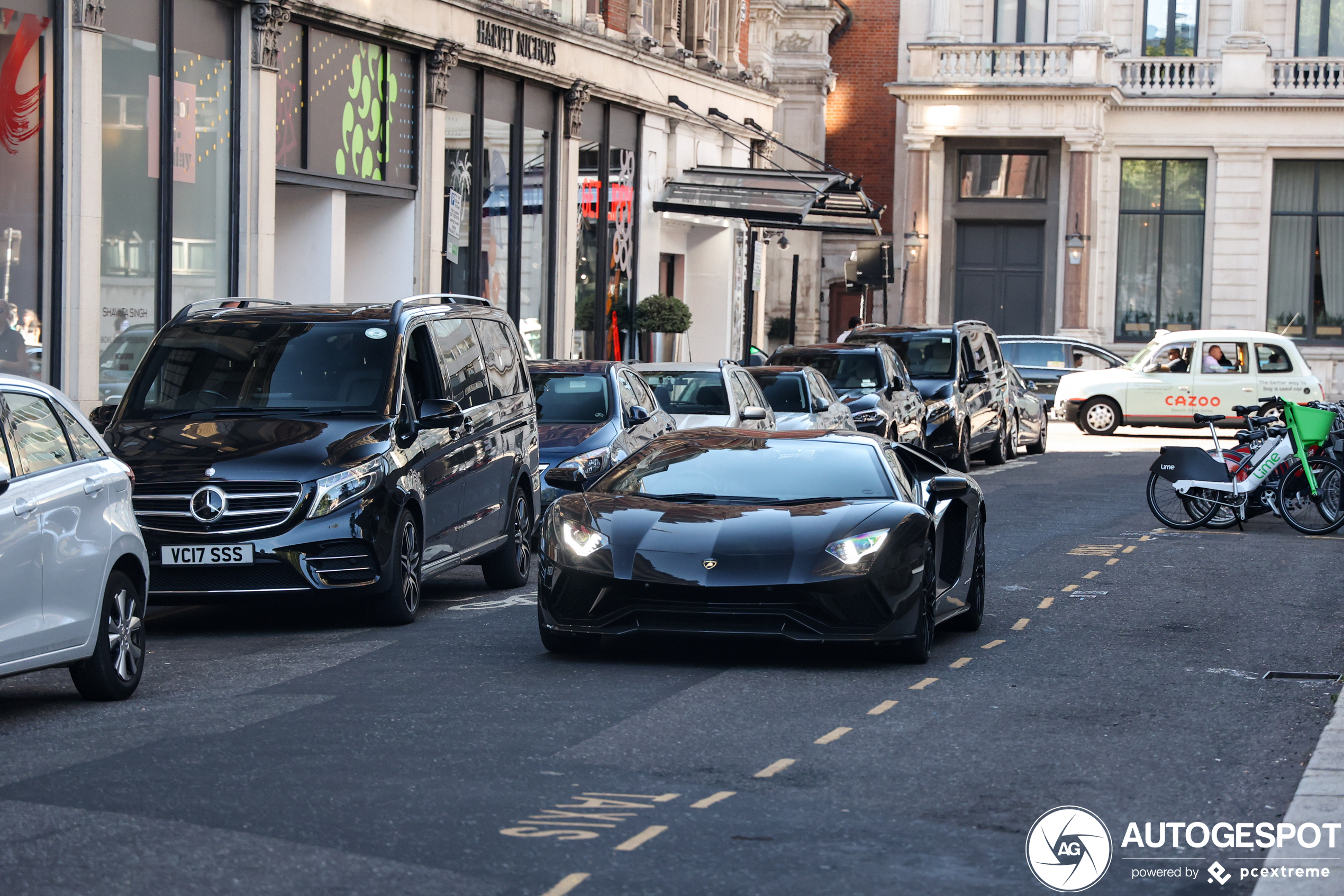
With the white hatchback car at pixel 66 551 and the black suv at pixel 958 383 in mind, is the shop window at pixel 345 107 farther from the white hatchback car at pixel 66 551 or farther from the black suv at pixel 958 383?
the white hatchback car at pixel 66 551

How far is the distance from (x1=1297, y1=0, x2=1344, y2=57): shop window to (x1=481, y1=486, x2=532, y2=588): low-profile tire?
133ft

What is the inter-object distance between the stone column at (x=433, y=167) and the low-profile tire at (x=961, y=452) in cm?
732

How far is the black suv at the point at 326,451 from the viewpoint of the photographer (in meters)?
10.9

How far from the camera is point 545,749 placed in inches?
299

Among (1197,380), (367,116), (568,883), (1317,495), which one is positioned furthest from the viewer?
(1197,380)

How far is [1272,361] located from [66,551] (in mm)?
28305

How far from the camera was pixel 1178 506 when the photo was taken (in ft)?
61.5

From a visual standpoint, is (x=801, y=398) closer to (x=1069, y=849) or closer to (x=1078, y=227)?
(x=1069, y=849)

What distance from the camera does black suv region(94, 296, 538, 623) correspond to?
10.9 meters

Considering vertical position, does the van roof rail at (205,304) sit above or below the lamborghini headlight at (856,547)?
above

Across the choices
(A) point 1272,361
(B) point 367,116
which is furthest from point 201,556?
(A) point 1272,361

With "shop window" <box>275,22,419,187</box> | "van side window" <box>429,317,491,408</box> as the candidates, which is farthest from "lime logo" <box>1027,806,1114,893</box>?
"shop window" <box>275,22,419,187</box>

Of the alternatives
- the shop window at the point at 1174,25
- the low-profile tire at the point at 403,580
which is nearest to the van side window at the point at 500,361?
the low-profile tire at the point at 403,580

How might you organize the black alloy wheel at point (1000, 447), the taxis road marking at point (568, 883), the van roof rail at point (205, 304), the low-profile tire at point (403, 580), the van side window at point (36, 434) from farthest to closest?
the black alloy wheel at point (1000, 447)
the van roof rail at point (205, 304)
the low-profile tire at point (403, 580)
the van side window at point (36, 434)
the taxis road marking at point (568, 883)
